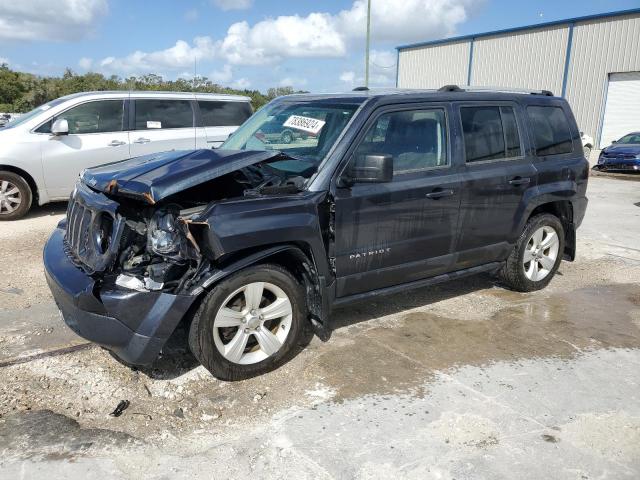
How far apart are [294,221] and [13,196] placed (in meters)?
6.29

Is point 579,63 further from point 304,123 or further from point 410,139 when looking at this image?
point 304,123

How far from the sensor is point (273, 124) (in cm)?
467

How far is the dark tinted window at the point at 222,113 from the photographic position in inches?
375

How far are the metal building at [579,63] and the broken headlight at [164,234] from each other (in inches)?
1147

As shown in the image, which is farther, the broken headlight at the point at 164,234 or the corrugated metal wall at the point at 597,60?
the corrugated metal wall at the point at 597,60

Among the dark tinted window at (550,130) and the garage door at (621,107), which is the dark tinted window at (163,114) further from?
the garage door at (621,107)

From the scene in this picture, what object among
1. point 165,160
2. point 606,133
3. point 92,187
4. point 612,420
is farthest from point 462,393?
point 606,133

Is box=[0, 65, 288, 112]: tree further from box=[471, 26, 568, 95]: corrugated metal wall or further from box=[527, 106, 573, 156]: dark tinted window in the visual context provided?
box=[527, 106, 573, 156]: dark tinted window

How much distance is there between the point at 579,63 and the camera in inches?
1126

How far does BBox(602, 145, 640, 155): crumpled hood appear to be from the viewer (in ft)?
56.7

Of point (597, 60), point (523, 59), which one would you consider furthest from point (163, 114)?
point (523, 59)

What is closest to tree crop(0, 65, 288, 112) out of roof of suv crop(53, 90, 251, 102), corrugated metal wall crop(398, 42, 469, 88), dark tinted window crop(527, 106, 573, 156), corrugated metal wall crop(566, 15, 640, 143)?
corrugated metal wall crop(398, 42, 469, 88)

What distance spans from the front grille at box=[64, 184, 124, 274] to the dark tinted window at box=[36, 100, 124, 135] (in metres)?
5.01

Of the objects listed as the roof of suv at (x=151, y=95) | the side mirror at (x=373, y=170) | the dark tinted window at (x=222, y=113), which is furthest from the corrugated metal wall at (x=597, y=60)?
the side mirror at (x=373, y=170)
